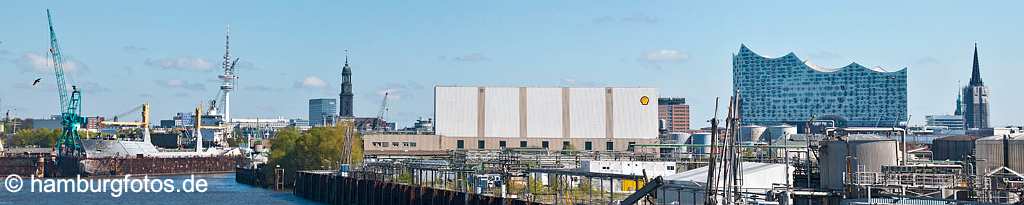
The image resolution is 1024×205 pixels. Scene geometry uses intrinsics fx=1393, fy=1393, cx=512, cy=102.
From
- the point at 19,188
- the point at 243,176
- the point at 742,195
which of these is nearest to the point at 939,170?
the point at 742,195

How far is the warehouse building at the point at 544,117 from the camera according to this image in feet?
400

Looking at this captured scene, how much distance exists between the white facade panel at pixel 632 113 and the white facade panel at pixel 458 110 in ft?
40.8

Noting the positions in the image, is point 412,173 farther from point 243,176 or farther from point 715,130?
point 243,176

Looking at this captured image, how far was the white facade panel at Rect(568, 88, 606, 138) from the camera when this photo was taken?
123 metres

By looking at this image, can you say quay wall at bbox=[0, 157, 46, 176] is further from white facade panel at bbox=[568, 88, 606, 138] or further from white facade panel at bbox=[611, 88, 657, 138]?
white facade panel at bbox=[611, 88, 657, 138]

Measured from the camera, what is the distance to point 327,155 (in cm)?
12019

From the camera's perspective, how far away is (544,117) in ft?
403

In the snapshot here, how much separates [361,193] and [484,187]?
2454 cm

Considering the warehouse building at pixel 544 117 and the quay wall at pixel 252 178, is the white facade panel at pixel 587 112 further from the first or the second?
the quay wall at pixel 252 178

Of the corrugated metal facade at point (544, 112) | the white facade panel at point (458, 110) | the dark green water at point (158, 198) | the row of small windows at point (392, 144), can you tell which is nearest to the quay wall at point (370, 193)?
the dark green water at point (158, 198)

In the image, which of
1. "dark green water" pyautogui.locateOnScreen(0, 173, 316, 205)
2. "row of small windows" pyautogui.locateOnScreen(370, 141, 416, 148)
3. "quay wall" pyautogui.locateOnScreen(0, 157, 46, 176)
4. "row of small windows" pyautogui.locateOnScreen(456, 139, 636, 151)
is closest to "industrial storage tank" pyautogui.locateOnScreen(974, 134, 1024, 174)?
"dark green water" pyautogui.locateOnScreen(0, 173, 316, 205)

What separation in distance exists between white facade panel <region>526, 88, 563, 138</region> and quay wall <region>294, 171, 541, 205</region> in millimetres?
23408

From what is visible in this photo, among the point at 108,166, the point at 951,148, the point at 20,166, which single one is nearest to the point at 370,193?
the point at 951,148

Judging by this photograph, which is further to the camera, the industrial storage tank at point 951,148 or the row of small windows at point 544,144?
the row of small windows at point 544,144
